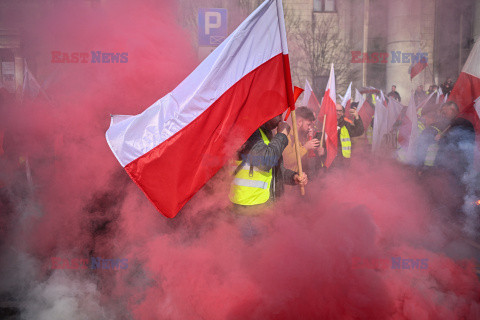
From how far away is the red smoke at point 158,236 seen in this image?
323cm

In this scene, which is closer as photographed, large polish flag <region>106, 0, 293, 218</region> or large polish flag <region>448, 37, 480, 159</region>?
large polish flag <region>106, 0, 293, 218</region>

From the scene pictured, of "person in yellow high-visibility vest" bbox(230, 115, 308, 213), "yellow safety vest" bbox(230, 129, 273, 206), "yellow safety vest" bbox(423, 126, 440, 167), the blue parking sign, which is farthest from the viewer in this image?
the blue parking sign

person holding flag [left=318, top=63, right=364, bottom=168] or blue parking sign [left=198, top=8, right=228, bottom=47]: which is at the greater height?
blue parking sign [left=198, top=8, right=228, bottom=47]

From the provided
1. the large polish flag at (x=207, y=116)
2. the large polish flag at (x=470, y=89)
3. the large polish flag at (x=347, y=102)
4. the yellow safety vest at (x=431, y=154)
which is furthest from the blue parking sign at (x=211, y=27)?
the large polish flag at (x=347, y=102)

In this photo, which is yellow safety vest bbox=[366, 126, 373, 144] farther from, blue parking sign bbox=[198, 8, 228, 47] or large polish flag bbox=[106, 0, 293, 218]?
large polish flag bbox=[106, 0, 293, 218]

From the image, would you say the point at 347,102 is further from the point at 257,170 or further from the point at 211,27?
the point at 257,170

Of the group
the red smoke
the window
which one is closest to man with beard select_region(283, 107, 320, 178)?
the red smoke

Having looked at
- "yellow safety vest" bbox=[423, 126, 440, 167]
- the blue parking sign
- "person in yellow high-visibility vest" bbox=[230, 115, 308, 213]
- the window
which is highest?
the window

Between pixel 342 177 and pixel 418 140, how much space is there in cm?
142

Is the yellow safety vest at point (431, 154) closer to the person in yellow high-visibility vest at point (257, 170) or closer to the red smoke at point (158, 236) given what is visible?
the red smoke at point (158, 236)

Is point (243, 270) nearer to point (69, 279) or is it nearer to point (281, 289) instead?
point (281, 289)

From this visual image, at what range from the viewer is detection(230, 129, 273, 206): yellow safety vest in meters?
3.33

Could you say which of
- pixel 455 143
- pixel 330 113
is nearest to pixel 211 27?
pixel 330 113

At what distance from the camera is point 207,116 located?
2953 millimetres
